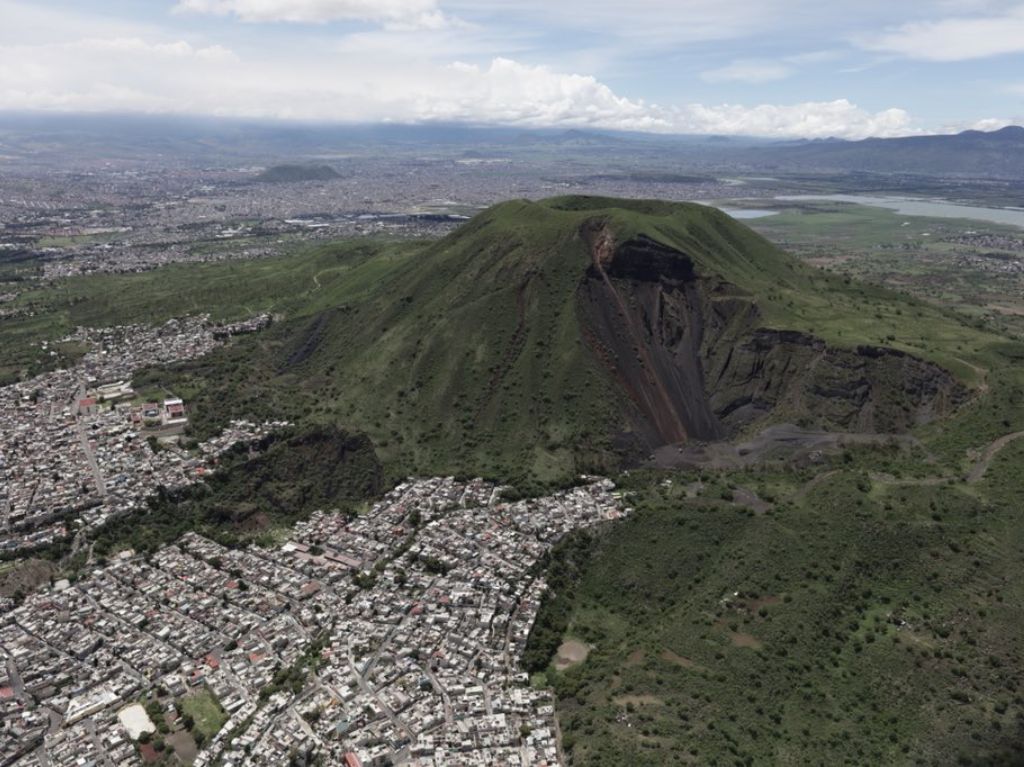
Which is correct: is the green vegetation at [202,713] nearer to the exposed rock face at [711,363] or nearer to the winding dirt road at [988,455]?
the exposed rock face at [711,363]

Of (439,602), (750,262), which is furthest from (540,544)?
(750,262)

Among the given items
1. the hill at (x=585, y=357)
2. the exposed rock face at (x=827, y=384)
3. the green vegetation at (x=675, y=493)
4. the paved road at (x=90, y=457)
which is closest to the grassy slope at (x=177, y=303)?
the green vegetation at (x=675, y=493)

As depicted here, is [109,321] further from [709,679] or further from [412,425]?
[709,679]

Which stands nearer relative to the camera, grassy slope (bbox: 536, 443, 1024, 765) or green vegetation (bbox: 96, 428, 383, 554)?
grassy slope (bbox: 536, 443, 1024, 765)

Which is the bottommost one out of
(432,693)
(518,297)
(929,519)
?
(432,693)

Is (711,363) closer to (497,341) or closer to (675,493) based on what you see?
(675,493)

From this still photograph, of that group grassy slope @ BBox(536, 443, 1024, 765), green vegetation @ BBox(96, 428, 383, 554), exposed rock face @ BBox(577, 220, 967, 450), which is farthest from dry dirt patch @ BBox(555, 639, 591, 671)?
exposed rock face @ BBox(577, 220, 967, 450)

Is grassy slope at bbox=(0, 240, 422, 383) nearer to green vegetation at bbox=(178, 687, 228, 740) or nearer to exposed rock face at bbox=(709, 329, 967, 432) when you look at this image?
exposed rock face at bbox=(709, 329, 967, 432)
